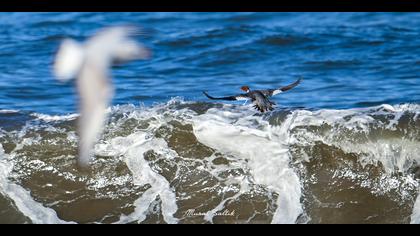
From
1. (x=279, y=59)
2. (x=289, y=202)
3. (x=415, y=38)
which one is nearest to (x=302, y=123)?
(x=289, y=202)

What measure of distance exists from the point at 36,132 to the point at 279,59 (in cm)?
458

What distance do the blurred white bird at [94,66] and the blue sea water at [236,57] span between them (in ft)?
10.6

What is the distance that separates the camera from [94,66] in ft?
14.3

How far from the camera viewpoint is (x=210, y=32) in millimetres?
11945

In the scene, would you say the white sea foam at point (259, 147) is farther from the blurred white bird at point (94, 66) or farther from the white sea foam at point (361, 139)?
the blurred white bird at point (94, 66)

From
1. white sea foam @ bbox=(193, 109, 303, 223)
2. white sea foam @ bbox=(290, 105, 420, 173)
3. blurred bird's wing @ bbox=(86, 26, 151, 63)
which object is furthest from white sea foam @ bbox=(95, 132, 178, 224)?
blurred bird's wing @ bbox=(86, 26, 151, 63)

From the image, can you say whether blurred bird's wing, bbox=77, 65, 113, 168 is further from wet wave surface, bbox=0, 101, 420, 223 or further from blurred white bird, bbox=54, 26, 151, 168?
wet wave surface, bbox=0, 101, 420, 223

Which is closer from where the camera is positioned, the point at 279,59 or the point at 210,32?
the point at 279,59

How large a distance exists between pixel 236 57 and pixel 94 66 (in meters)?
6.34

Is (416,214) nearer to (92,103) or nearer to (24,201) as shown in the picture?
(92,103)

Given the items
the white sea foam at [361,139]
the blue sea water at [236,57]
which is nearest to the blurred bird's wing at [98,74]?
the white sea foam at [361,139]
